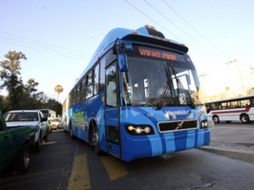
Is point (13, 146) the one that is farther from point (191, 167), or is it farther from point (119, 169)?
point (191, 167)

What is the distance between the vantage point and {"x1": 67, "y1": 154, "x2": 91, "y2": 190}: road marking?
14.0 feet

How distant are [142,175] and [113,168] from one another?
105cm

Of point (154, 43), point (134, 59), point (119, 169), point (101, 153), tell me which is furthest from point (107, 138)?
point (154, 43)

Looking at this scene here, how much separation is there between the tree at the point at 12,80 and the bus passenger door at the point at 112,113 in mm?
33638

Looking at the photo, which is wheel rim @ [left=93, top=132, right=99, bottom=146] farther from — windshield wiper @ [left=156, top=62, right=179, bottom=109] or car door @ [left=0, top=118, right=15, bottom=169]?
windshield wiper @ [left=156, top=62, right=179, bottom=109]

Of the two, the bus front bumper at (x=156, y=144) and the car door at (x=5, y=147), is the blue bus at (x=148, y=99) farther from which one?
the car door at (x=5, y=147)

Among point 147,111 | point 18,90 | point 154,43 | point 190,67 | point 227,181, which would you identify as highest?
point 18,90

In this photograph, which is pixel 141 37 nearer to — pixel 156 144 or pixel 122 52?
pixel 122 52

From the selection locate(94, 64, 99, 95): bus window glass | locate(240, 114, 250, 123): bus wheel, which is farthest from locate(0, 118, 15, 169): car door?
locate(240, 114, 250, 123): bus wheel

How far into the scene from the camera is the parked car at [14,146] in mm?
4191

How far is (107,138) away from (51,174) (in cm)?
161

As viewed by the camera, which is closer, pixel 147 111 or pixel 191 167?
pixel 147 111

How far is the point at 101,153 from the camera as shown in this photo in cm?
688

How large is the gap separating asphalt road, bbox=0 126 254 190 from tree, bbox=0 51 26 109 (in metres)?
32.2
